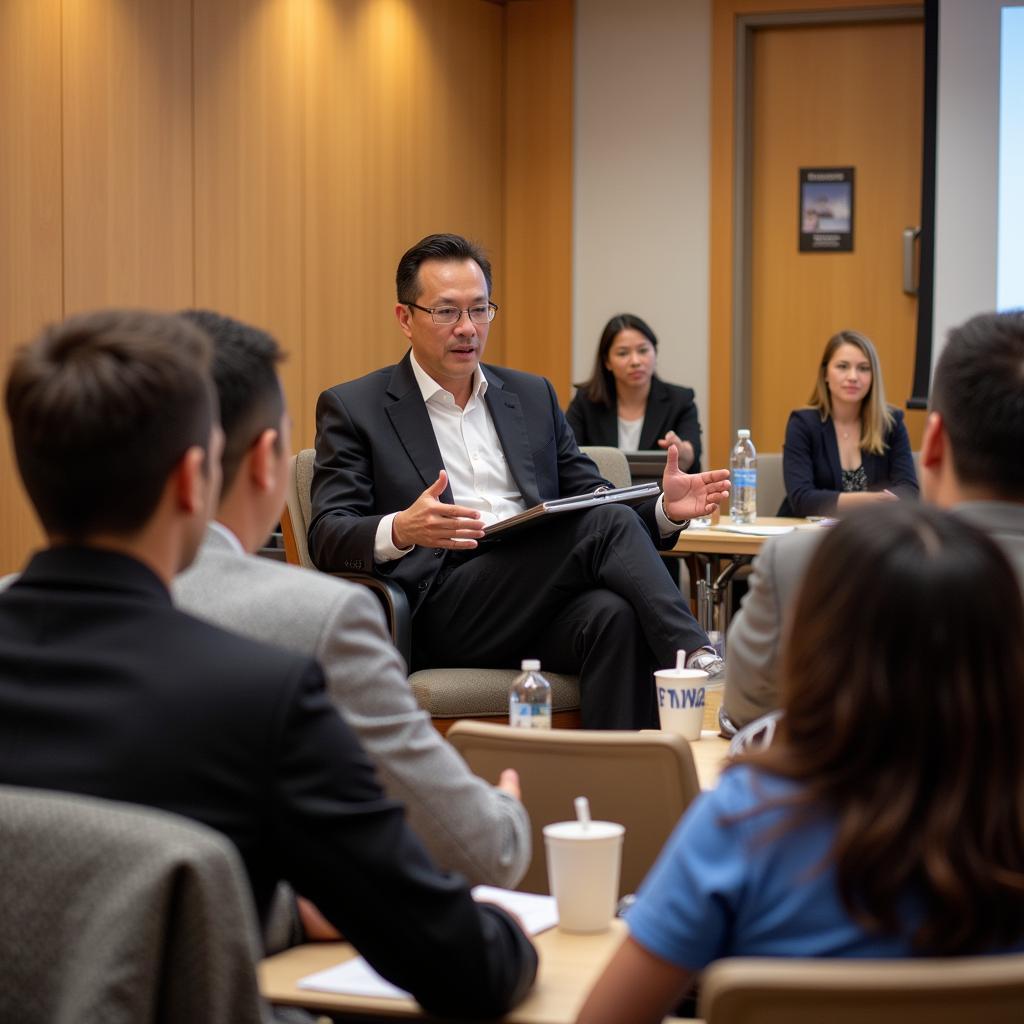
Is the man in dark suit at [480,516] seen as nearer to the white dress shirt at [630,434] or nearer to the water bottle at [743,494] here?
the water bottle at [743,494]

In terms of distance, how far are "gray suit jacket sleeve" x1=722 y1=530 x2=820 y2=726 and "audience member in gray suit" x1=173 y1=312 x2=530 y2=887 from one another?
0.47 metres

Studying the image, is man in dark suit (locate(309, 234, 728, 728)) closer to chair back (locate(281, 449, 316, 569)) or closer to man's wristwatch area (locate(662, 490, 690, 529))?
man's wristwatch area (locate(662, 490, 690, 529))

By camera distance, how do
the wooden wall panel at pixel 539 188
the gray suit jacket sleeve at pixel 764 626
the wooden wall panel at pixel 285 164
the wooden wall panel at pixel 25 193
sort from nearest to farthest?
the gray suit jacket sleeve at pixel 764 626
the wooden wall panel at pixel 25 193
the wooden wall panel at pixel 285 164
the wooden wall panel at pixel 539 188

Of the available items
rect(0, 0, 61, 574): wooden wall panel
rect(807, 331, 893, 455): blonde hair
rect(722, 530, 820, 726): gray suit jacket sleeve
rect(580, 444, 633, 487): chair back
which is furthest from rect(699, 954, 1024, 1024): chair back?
rect(807, 331, 893, 455): blonde hair

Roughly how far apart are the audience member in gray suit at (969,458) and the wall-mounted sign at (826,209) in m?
5.91

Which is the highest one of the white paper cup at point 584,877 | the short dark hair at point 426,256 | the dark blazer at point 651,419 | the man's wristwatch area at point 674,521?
the short dark hair at point 426,256

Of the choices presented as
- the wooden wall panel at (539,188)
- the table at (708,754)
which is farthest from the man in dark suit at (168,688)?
the wooden wall panel at (539,188)

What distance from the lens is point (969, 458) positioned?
172 centimetres

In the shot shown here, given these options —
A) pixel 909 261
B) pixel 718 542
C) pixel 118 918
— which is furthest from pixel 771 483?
pixel 118 918

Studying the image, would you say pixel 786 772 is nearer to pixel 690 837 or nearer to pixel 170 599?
pixel 690 837

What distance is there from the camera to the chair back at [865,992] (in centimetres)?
97

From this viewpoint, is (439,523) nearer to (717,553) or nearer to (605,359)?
(717,553)

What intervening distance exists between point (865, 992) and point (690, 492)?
2.76 meters

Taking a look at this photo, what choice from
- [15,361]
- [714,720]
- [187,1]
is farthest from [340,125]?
[15,361]
